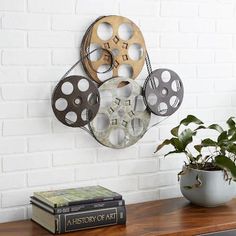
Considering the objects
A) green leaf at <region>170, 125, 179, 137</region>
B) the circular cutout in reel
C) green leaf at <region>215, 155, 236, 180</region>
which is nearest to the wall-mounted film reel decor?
the circular cutout in reel

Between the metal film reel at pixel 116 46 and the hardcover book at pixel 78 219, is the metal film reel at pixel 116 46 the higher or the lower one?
the higher one

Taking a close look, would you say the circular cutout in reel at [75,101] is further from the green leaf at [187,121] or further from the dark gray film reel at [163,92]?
the green leaf at [187,121]

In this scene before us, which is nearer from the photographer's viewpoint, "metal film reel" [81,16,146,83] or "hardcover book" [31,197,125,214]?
"hardcover book" [31,197,125,214]

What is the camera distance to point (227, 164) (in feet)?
8.66

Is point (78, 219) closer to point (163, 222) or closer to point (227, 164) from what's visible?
point (163, 222)

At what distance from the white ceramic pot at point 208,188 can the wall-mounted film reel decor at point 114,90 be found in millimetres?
332

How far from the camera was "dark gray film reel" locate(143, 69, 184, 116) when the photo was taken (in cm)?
283

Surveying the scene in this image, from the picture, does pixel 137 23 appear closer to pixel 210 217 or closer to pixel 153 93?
pixel 153 93

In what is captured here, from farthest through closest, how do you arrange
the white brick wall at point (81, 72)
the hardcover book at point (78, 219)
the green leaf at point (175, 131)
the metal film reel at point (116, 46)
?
the green leaf at point (175, 131) → the metal film reel at point (116, 46) → the white brick wall at point (81, 72) → the hardcover book at point (78, 219)

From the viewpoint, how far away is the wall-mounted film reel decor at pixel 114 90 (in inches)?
103

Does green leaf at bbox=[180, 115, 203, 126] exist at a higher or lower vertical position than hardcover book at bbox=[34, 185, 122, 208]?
higher

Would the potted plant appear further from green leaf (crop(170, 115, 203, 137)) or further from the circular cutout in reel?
the circular cutout in reel

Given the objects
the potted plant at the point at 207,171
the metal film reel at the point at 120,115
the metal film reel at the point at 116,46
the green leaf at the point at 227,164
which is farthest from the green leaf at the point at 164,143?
the metal film reel at the point at 116,46

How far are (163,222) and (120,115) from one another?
570 mm
